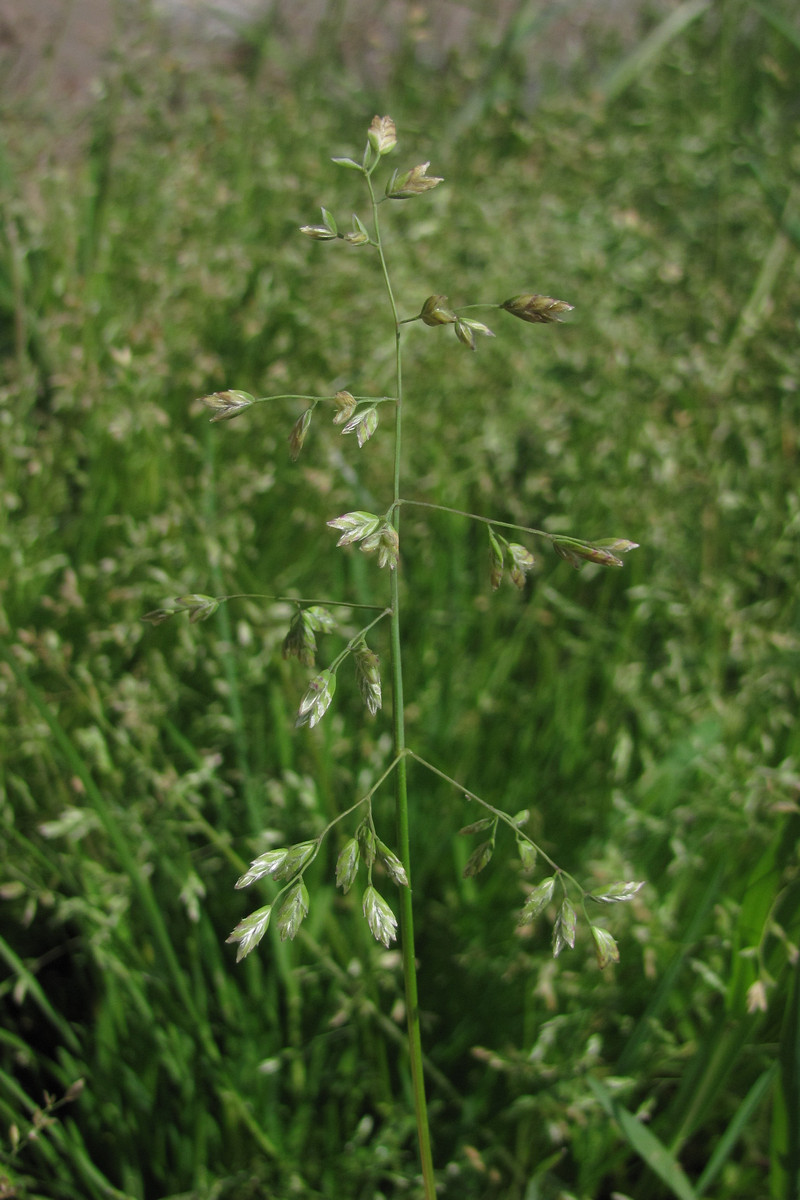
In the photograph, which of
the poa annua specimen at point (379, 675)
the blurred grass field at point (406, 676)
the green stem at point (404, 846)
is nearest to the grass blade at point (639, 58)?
the blurred grass field at point (406, 676)

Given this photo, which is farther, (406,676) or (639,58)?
(639,58)

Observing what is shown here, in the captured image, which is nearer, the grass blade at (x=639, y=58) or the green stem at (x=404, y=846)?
the green stem at (x=404, y=846)

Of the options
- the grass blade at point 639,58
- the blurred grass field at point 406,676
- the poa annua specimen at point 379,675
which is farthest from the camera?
the grass blade at point 639,58

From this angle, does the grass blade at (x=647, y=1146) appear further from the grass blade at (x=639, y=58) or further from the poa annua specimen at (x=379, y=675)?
the grass blade at (x=639, y=58)

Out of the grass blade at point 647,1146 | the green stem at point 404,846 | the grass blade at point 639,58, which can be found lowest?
the grass blade at point 647,1146

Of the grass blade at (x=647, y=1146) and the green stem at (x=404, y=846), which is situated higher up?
the green stem at (x=404, y=846)

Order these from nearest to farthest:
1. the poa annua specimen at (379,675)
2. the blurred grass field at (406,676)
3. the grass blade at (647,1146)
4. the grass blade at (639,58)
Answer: the poa annua specimen at (379,675) < the grass blade at (647,1146) < the blurred grass field at (406,676) < the grass blade at (639,58)

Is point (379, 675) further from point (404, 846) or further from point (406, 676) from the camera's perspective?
point (406, 676)

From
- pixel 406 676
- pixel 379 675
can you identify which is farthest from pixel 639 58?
pixel 379 675
